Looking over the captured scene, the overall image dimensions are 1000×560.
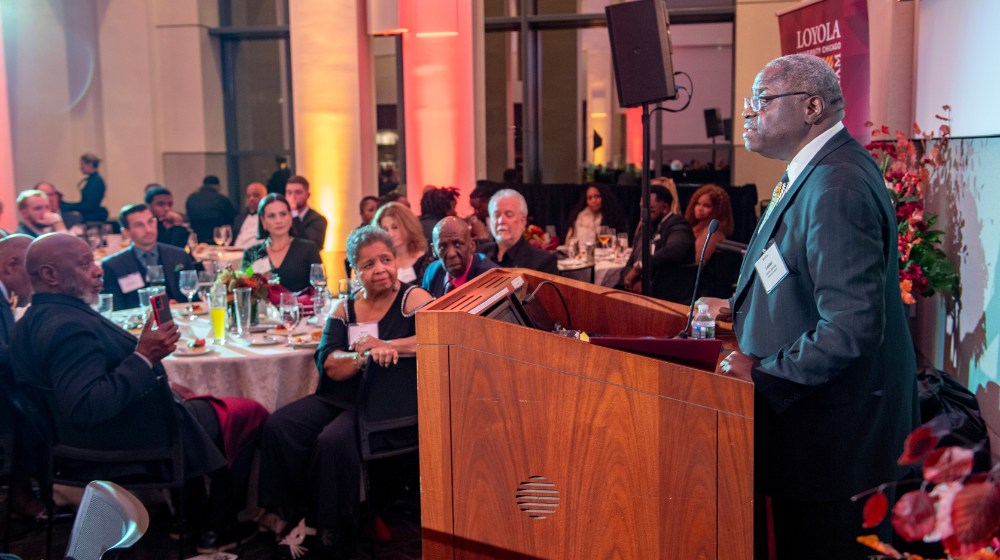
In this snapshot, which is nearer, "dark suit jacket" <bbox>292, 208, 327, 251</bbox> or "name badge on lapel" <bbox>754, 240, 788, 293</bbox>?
"name badge on lapel" <bbox>754, 240, 788, 293</bbox>

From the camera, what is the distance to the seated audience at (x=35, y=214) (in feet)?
20.1

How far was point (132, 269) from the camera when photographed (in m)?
4.62

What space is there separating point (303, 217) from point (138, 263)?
220cm

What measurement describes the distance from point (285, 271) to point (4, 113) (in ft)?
17.9

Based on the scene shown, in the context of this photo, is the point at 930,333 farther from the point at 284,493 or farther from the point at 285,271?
the point at 285,271

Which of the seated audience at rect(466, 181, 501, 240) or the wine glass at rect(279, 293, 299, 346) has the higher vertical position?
the seated audience at rect(466, 181, 501, 240)

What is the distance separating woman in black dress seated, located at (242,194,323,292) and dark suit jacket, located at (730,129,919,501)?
3.62 meters

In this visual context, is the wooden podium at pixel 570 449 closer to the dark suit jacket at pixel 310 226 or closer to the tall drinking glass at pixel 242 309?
the tall drinking glass at pixel 242 309

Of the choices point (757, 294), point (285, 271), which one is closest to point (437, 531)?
point (757, 294)

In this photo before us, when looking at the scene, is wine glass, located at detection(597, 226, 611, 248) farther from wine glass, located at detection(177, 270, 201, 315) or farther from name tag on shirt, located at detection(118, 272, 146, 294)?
name tag on shirt, located at detection(118, 272, 146, 294)

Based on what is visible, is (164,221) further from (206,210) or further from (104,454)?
(104,454)

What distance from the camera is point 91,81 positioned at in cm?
1061

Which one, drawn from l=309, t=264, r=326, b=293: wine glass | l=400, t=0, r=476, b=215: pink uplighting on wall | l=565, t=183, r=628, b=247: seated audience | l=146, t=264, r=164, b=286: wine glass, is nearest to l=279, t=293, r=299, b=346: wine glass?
l=309, t=264, r=326, b=293: wine glass

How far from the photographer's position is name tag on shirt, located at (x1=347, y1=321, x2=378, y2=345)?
10.2ft
